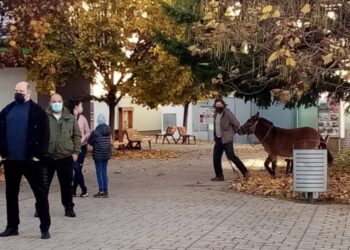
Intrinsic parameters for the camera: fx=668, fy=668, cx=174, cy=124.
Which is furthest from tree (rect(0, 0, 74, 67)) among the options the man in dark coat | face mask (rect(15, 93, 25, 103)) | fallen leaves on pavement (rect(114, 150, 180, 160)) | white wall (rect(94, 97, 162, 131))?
white wall (rect(94, 97, 162, 131))

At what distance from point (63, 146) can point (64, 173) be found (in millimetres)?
441

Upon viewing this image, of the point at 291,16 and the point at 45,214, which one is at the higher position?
the point at 291,16

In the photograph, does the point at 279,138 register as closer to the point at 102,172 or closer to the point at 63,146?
the point at 102,172

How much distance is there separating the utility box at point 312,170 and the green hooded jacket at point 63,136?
3.90 metres

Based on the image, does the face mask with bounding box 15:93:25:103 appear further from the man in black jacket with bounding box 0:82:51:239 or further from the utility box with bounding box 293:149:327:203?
the utility box with bounding box 293:149:327:203

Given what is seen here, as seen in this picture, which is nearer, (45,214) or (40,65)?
(45,214)

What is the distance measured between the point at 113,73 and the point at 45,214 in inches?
580

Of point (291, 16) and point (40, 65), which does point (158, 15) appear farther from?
point (291, 16)

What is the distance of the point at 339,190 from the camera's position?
41.0 ft

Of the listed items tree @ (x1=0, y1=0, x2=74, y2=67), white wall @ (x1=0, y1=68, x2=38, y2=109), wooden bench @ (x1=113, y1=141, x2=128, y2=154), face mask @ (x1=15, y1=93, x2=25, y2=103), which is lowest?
wooden bench @ (x1=113, y1=141, x2=128, y2=154)

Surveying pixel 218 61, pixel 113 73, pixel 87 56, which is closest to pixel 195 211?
pixel 218 61

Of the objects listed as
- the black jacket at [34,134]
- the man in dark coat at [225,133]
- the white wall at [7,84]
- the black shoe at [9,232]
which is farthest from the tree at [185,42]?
the black shoe at [9,232]

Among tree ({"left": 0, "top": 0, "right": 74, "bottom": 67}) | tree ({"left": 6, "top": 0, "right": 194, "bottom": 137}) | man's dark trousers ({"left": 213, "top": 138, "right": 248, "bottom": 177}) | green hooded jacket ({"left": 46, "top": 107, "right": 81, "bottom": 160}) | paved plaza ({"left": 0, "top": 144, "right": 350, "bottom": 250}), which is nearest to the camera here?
paved plaza ({"left": 0, "top": 144, "right": 350, "bottom": 250})

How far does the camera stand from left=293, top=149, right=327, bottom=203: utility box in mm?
11352
